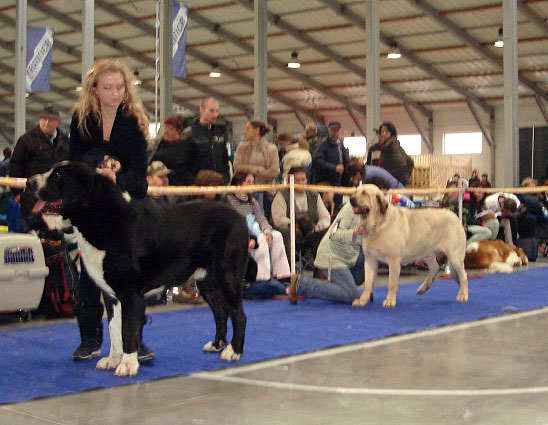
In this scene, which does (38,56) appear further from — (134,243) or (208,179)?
(134,243)

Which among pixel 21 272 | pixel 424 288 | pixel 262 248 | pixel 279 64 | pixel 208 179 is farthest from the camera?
pixel 279 64

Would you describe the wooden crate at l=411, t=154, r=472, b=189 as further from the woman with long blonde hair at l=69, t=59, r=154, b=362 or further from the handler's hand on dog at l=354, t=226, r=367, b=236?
the woman with long blonde hair at l=69, t=59, r=154, b=362

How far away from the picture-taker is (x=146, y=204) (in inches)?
159

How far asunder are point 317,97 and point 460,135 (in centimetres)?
526

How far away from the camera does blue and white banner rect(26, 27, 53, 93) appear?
13609 mm

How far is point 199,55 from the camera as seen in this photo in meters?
25.5

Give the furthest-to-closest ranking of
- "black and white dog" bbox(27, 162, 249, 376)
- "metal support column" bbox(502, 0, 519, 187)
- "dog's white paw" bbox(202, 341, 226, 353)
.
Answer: "metal support column" bbox(502, 0, 519, 187) < "dog's white paw" bbox(202, 341, 226, 353) < "black and white dog" bbox(27, 162, 249, 376)

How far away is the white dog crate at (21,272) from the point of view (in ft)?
17.5

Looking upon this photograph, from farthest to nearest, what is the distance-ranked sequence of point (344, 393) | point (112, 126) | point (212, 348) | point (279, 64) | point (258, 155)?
point (279, 64), point (258, 155), point (212, 348), point (112, 126), point (344, 393)

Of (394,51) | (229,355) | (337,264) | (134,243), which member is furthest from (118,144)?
(394,51)

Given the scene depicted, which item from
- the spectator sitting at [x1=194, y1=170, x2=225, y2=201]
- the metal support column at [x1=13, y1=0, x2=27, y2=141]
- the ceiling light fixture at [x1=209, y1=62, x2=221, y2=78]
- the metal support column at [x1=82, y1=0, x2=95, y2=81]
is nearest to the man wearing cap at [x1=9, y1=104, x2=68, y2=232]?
the spectator sitting at [x1=194, y1=170, x2=225, y2=201]

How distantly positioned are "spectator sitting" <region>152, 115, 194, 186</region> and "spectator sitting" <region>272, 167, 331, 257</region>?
971 mm

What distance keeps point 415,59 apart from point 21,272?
19661 millimetres

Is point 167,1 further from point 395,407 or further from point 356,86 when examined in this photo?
point 356,86
